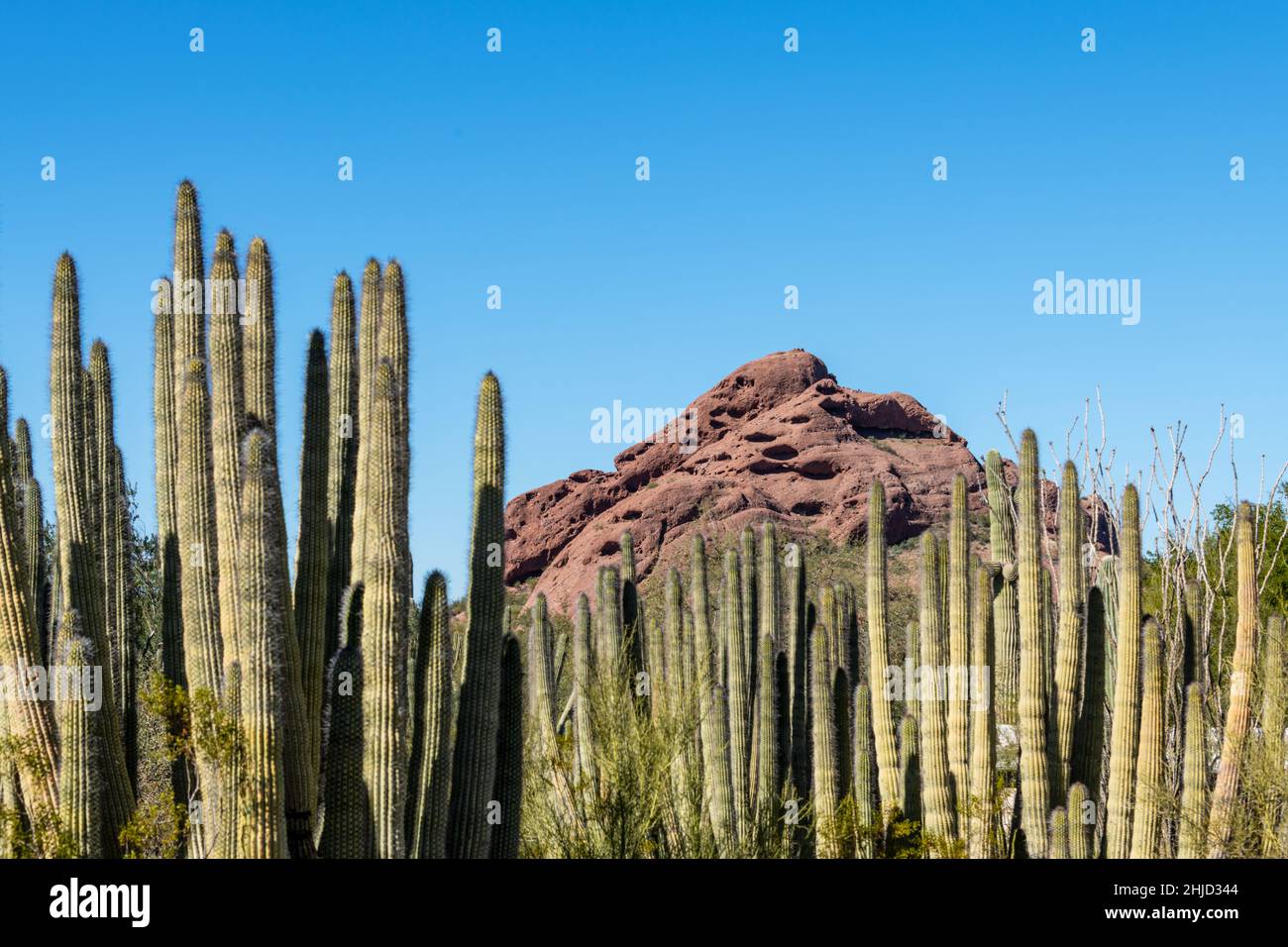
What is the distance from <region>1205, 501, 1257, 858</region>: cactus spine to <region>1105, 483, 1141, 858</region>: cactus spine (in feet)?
1.96

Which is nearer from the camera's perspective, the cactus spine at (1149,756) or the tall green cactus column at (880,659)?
the cactus spine at (1149,756)

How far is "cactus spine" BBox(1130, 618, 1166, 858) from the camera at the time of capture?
362 inches

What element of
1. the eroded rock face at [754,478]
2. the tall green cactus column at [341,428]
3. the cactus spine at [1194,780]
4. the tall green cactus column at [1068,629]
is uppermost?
the eroded rock face at [754,478]

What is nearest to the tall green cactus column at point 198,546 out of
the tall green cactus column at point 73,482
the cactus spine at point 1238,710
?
the tall green cactus column at point 73,482

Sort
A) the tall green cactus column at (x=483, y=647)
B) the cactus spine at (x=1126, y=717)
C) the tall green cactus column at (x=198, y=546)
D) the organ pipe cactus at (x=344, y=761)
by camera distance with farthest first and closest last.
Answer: the cactus spine at (x=1126, y=717)
the tall green cactus column at (x=483, y=647)
the tall green cactus column at (x=198, y=546)
the organ pipe cactus at (x=344, y=761)

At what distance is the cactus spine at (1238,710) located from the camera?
9.34 meters

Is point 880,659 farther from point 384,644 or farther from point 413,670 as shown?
point 384,644

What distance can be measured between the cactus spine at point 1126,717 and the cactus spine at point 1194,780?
0.36 meters

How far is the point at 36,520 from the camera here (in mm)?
11352

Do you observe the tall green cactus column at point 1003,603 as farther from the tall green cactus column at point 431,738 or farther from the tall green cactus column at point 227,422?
the tall green cactus column at point 227,422

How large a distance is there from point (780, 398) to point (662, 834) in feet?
188

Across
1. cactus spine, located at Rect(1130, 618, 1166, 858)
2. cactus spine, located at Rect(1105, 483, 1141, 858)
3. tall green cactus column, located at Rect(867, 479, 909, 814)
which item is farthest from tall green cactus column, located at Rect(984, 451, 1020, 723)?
cactus spine, located at Rect(1130, 618, 1166, 858)
